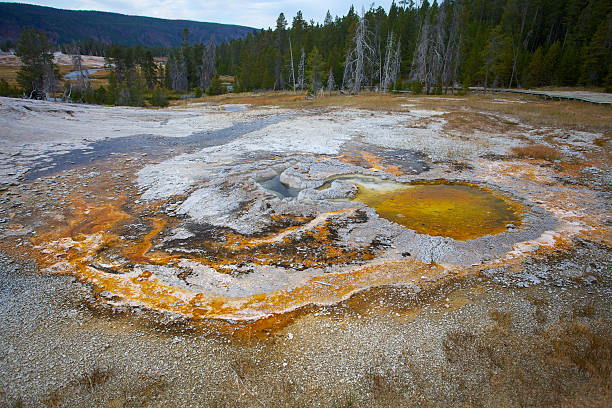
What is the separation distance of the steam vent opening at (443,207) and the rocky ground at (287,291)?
324mm

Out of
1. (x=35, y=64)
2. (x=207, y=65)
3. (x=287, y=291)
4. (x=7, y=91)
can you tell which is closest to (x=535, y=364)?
(x=287, y=291)

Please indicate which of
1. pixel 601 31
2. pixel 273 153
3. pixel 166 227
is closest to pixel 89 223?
pixel 166 227

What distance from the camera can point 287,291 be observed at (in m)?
5.54

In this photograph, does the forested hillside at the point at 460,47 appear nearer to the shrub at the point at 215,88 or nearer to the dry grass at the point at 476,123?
the shrub at the point at 215,88

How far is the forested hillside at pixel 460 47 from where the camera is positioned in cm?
3991

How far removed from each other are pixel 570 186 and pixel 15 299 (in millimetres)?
14876

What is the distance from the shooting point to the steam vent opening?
7887mm

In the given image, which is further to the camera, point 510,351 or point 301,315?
point 301,315

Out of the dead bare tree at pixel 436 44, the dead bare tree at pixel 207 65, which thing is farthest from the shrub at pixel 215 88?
the dead bare tree at pixel 436 44

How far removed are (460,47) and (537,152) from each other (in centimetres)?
3819

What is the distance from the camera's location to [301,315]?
16.4 ft

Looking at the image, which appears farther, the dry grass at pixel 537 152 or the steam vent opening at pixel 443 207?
the dry grass at pixel 537 152

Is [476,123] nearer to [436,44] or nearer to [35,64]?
[436,44]

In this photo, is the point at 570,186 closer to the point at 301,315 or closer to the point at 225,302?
the point at 301,315
